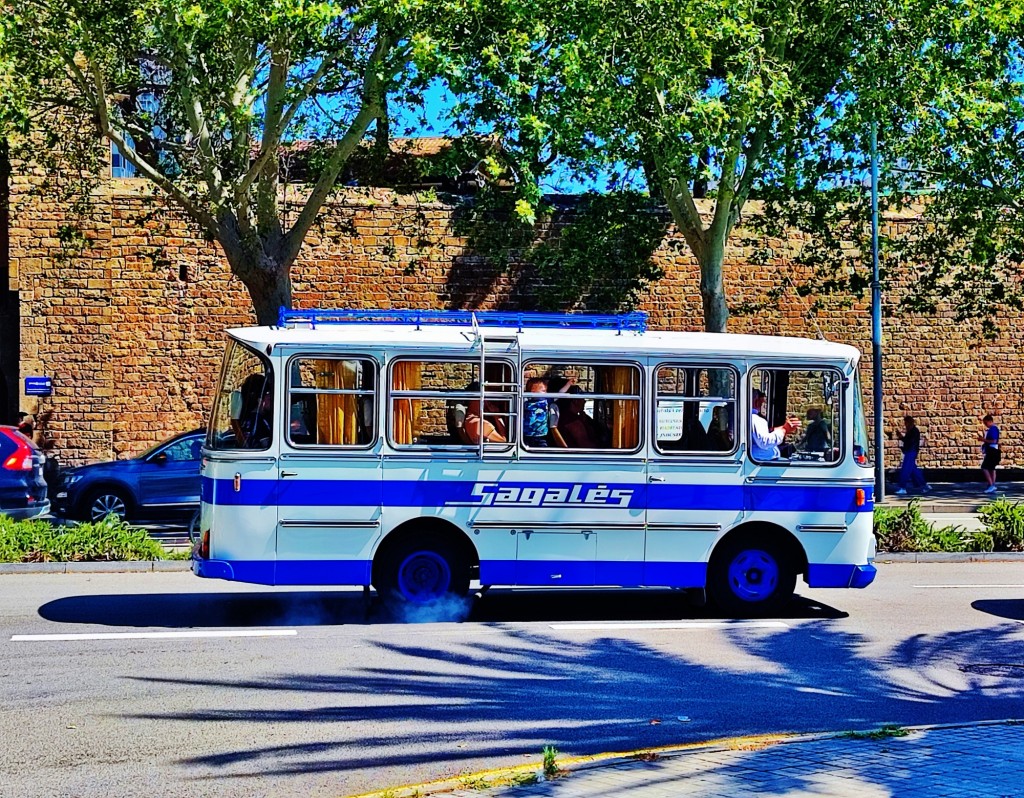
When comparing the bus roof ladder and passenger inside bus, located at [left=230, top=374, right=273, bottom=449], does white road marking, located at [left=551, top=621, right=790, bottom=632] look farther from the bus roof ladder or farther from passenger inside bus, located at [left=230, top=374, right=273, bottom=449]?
passenger inside bus, located at [left=230, top=374, right=273, bottom=449]

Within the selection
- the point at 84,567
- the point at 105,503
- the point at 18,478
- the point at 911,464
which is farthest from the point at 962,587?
the point at 911,464

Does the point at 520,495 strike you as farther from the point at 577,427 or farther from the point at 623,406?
the point at 623,406

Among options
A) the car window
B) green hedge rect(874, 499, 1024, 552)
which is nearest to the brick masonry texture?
the car window

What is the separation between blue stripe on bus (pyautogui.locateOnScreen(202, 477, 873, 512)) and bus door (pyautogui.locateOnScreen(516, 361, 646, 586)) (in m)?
0.02

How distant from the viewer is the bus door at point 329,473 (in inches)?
441

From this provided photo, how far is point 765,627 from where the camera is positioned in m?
11.5

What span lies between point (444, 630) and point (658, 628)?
72.1 inches

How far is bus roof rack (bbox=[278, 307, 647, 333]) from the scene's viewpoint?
37.9ft

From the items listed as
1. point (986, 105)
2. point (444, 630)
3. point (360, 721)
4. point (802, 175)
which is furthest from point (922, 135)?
point (360, 721)

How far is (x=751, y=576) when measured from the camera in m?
12.0

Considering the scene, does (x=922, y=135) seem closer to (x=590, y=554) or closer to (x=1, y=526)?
(x=590, y=554)

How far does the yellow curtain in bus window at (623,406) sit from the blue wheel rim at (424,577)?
5.95 feet

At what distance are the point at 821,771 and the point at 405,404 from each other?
5883mm

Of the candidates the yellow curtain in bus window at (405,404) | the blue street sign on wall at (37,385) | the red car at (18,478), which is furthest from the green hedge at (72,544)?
the blue street sign on wall at (37,385)
